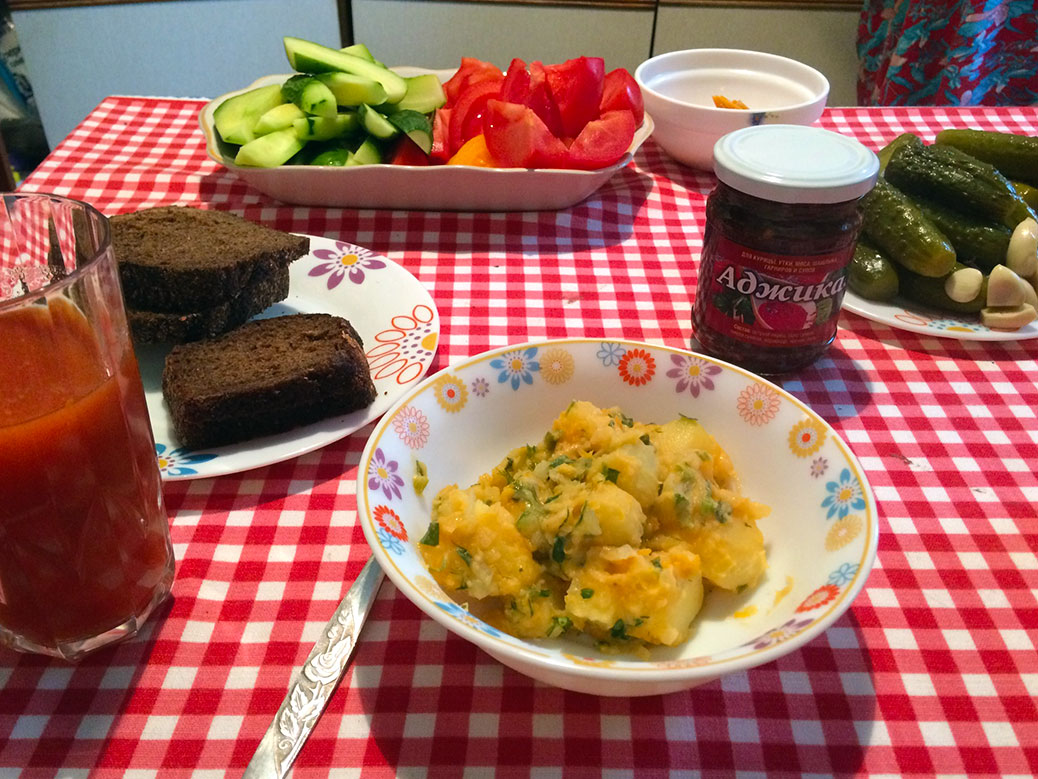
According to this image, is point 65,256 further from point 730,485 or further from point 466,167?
point 466,167

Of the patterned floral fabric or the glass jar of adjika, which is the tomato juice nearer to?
the glass jar of adjika

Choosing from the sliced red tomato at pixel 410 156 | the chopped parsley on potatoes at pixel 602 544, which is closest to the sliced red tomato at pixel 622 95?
the sliced red tomato at pixel 410 156

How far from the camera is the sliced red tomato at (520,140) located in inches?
66.1

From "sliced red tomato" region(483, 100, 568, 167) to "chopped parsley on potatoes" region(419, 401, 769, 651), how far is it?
96 cm

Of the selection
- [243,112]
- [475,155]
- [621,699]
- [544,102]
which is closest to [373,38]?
[243,112]

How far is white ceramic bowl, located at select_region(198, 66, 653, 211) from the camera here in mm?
1656

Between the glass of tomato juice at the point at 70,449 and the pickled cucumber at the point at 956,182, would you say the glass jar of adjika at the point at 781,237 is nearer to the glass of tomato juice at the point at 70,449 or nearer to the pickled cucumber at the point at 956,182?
the pickled cucumber at the point at 956,182

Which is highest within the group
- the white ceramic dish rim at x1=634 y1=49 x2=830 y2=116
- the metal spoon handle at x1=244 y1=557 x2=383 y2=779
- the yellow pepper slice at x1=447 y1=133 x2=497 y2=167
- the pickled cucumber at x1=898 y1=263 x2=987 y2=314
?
the white ceramic dish rim at x1=634 y1=49 x2=830 y2=116

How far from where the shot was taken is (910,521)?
103cm

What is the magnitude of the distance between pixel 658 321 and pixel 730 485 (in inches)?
21.3

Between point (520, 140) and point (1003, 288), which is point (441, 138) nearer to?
point (520, 140)

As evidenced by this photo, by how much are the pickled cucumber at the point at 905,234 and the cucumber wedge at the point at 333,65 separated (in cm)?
107

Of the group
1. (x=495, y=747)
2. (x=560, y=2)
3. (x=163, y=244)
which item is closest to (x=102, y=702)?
(x=495, y=747)

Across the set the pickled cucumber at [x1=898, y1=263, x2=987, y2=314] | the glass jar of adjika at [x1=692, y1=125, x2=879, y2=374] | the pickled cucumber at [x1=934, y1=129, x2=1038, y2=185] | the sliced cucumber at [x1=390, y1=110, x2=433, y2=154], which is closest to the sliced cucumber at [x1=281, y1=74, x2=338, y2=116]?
the sliced cucumber at [x1=390, y1=110, x2=433, y2=154]
